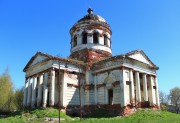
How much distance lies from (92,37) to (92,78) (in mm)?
6157

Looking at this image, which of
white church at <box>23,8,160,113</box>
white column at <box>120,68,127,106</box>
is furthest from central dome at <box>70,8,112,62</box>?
white column at <box>120,68,127,106</box>

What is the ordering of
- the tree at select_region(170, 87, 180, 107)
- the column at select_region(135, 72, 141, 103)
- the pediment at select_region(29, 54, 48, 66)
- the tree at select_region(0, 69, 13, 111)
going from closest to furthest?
the column at select_region(135, 72, 141, 103) < the pediment at select_region(29, 54, 48, 66) < the tree at select_region(0, 69, 13, 111) < the tree at select_region(170, 87, 180, 107)

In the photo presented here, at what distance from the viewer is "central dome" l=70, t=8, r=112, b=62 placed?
2845 centimetres

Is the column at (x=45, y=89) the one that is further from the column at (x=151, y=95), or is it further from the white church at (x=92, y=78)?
the column at (x=151, y=95)

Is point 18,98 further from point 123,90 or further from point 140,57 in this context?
point 140,57

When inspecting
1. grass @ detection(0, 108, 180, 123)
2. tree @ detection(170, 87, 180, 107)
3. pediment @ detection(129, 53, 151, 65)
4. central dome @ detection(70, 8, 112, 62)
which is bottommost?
grass @ detection(0, 108, 180, 123)

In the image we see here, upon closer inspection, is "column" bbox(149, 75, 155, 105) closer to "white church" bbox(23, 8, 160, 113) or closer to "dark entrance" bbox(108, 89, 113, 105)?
"white church" bbox(23, 8, 160, 113)

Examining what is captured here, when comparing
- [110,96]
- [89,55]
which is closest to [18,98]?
[89,55]

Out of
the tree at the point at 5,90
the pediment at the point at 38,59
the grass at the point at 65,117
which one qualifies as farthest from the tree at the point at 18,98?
the grass at the point at 65,117

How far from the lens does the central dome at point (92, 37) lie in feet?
93.4

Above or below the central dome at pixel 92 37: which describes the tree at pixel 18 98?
below

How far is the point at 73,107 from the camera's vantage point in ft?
76.2

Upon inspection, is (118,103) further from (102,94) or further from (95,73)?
(95,73)

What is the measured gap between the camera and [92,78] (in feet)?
83.4
